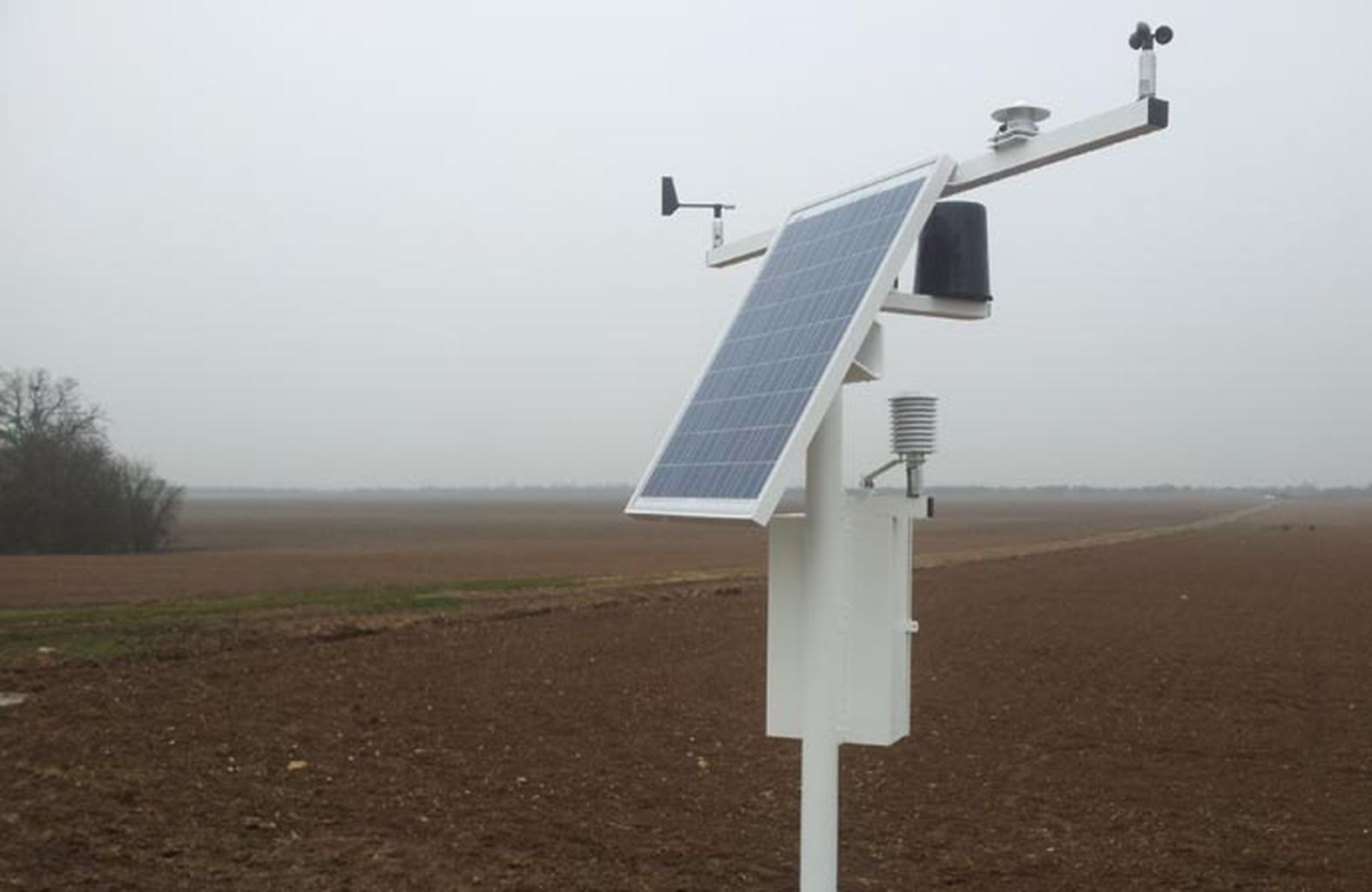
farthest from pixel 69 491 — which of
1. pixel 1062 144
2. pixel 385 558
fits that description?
pixel 1062 144

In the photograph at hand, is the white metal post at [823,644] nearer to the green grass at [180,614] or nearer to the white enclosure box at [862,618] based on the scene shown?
the white enclosure box at [862,618]

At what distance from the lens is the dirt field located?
314 inches

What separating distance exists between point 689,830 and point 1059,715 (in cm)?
657

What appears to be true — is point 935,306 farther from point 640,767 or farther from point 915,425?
point 640,767

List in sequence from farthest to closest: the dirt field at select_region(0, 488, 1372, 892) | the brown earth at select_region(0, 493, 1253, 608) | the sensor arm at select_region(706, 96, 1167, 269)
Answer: the brown earth at select_region(0, 493, 1253, 608), the dirt field at select_region(0, 488, 1372, 892), the sensor arm at select_region(706, 96, 1167, 269)

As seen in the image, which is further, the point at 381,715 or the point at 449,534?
the point at 449,534

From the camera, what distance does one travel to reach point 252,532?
8019 centimetres

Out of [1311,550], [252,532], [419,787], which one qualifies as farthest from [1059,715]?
[252,532]

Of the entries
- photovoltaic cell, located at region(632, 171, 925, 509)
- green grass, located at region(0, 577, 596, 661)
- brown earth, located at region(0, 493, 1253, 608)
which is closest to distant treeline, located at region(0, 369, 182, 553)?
brown earth, located at region(0, 493, 1253, 608)

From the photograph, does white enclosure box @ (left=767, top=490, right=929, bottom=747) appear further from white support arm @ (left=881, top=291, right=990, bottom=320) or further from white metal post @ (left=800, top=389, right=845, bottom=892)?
white support arm @ (left=881, top=291, right=990, bottom=320)

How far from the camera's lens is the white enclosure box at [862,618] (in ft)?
16.4

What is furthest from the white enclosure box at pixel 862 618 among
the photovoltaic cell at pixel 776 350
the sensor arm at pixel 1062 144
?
the sensor arm at pixel 1062 144

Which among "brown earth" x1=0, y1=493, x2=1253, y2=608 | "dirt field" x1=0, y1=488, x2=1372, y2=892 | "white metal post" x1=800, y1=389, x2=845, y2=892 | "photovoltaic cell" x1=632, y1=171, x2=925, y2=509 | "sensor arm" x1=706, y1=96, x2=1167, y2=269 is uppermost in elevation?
"sensor arm" x1=706, y1=96, x2=1167, y2=269

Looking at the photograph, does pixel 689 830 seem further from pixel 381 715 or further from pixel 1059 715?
pixel 1059 715
